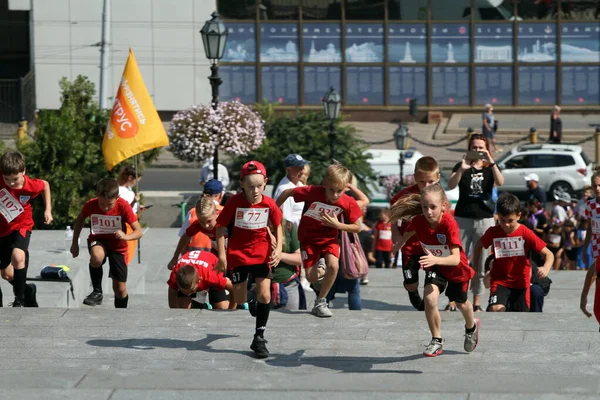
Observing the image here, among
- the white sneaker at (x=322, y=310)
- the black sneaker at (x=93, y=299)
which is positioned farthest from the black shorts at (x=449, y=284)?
the black sneaker at (x=93, y=299)

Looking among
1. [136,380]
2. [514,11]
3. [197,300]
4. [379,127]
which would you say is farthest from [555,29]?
[136,380]

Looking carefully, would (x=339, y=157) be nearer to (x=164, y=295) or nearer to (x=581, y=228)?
(x=581, y=228)

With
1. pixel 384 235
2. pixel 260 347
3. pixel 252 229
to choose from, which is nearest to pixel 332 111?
pixel 384 235

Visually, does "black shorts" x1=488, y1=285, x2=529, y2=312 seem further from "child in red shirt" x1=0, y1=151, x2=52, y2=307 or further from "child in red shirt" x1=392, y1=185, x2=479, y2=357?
"child in red shirt" x1=0, y1=151, x2=52, y2=307

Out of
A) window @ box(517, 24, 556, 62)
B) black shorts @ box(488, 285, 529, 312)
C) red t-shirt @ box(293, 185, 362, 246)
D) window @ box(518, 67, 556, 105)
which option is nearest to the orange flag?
red t-shirt @ box(293, 185, 362, 246)

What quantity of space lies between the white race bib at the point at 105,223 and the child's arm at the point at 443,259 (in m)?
3.69

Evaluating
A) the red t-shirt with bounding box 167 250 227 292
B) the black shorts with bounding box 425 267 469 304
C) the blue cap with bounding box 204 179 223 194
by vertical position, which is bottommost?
the red t-shirt with bounding box 167 250 227 292

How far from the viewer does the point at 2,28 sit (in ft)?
138

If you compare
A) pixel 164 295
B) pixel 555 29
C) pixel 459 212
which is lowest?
pixel 164 295

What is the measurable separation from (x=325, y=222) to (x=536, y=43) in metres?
31.3

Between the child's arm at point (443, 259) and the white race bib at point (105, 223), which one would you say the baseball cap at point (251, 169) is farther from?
the white race bib at point (105, 223)

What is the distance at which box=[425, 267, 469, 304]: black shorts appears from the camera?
973 centimetres

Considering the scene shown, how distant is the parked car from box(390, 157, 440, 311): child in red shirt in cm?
1724

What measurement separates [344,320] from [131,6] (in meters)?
30.0
